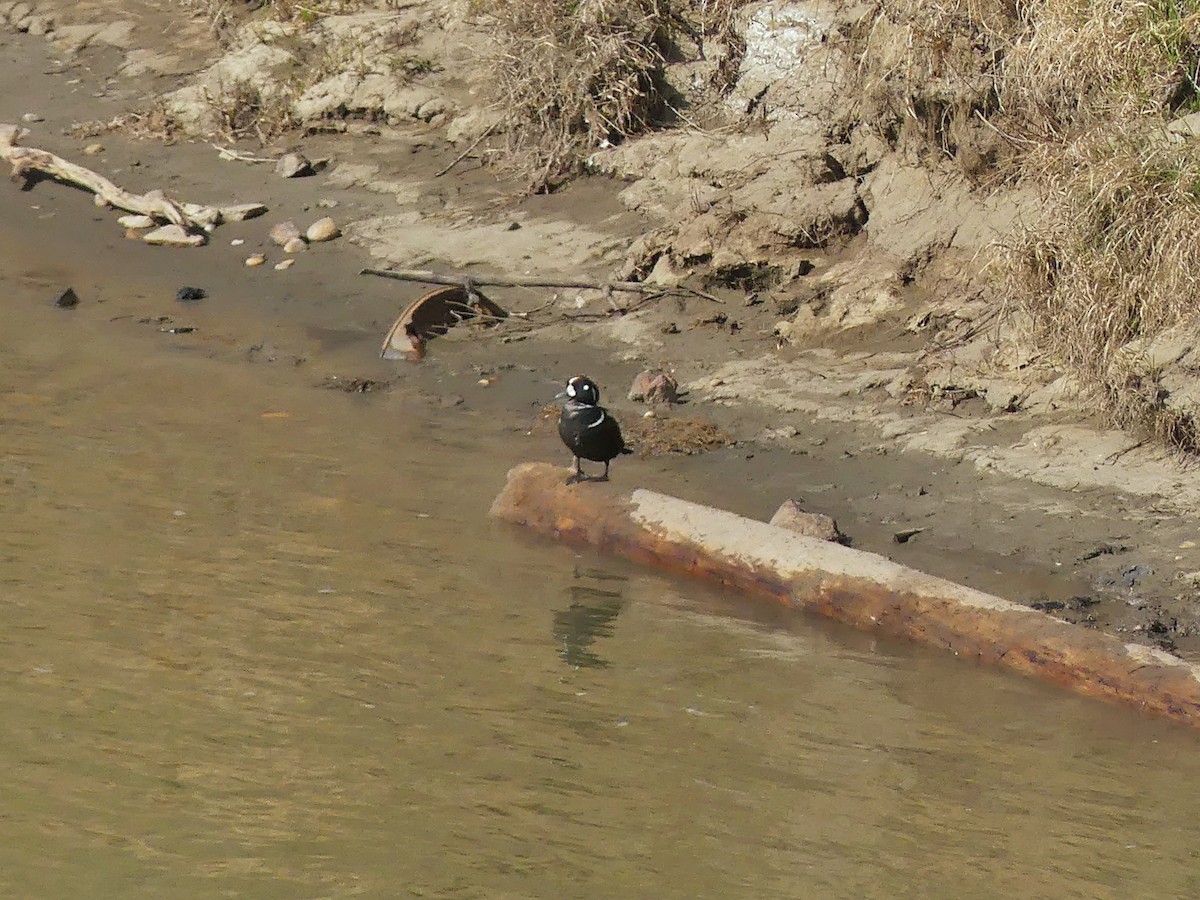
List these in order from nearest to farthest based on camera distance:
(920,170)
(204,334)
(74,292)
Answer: (920,170) → (204,334) → (74,292)

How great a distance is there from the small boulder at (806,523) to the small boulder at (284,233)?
18.5 ft

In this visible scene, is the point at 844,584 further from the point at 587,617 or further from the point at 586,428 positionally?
the point at 586,428

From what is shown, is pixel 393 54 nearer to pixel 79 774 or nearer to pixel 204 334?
pixel 204 334

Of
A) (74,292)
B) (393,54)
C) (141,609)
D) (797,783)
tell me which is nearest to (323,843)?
(797,783)

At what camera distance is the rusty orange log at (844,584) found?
Answer: 5316 mm

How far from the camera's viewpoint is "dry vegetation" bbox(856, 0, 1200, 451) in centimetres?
739

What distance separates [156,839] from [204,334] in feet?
21.3

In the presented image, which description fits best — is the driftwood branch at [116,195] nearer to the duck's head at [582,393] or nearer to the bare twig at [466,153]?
the bare twig at [466,153]

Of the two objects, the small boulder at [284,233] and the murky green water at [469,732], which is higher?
the murky green water at [469,732]

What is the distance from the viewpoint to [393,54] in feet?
42.0

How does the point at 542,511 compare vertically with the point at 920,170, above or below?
below

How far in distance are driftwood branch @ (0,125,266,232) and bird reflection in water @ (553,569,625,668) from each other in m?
6.16

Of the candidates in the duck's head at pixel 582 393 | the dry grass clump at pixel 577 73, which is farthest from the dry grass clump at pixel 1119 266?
the dry grass clump at pixel 577 73

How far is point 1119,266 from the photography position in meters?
7.54
